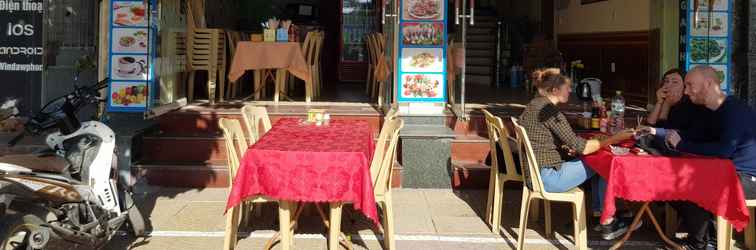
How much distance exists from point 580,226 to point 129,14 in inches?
177

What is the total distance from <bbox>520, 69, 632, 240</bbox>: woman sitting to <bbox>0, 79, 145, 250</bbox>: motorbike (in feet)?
8.05

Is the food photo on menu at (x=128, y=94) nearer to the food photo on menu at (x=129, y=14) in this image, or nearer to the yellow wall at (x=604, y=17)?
the food photo on menu at (x=129, y=14)

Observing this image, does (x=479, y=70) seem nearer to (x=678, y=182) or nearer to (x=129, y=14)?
(x=129, y=14)

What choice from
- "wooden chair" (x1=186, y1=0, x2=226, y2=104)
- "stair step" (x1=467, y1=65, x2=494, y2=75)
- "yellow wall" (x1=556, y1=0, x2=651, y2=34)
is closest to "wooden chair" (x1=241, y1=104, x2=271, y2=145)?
"wooden chair" (x1=186, y1=0, x2=226, y2=104)

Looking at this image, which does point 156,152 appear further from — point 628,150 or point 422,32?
point 628,150

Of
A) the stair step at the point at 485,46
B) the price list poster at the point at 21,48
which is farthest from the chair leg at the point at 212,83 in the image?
the stair step at the point at 485,46

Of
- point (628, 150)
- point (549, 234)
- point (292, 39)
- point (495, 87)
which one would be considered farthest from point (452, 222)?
point (495, 87)

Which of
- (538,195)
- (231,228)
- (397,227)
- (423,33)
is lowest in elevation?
(397,227)

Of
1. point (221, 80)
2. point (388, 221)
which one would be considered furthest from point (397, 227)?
point (221, 80)

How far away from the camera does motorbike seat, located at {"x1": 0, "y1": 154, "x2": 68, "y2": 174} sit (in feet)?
11.6

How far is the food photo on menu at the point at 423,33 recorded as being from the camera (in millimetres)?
6488

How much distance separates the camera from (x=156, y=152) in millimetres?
Answer: 6332

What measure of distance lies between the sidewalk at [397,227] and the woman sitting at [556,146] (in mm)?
332

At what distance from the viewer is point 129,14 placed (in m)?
6.48
